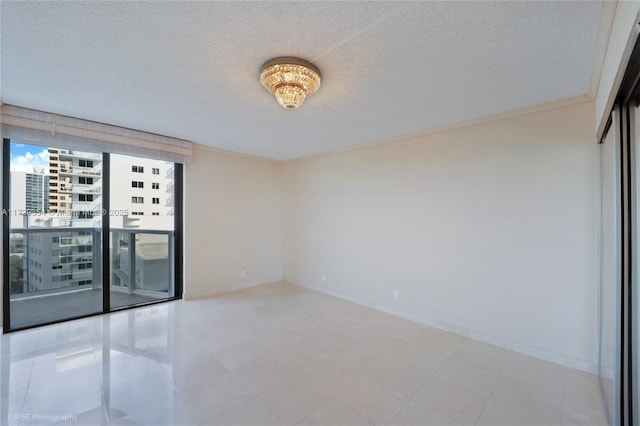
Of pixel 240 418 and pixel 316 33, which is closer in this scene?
pixel 316 33

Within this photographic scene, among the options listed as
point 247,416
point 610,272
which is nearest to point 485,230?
point 610,272

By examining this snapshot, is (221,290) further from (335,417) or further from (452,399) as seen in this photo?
(452,399)

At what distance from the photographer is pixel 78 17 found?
4.75 ft

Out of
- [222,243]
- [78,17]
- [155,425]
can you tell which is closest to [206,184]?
[222,243]

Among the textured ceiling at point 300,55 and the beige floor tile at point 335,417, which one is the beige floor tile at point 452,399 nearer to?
the beige floor tile at point 335,417

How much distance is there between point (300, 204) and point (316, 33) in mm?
3512

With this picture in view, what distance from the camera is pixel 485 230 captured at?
2.86 m

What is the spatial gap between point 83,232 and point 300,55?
11.3ft

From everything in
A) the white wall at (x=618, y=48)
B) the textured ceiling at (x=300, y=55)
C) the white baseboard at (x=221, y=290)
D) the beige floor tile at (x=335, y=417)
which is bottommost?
the beige floor tile at (x=335, y=417)

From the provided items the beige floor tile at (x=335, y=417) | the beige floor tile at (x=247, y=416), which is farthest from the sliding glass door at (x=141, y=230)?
the beige floor tile at (x=335, y=417)

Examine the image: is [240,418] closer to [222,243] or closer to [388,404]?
[388,404]

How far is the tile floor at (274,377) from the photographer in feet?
5.92

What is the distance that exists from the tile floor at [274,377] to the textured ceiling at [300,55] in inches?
Answer: 90.7

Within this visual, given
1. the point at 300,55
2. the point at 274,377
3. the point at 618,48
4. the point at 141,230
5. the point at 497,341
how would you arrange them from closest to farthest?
the point at 618,48
the point at 300,55
the point at 274,377
the point at 497,341
the point at 141,230
